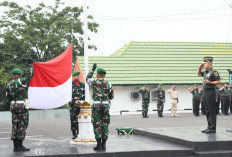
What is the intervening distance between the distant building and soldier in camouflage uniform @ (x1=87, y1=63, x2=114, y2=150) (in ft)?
73.5

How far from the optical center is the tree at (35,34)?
3697cm

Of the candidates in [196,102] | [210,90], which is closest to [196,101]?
[196,102]

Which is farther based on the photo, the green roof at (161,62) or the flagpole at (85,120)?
the green roof at (161,62)

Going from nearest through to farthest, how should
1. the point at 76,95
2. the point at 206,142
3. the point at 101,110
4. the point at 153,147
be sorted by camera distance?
1. the point at 206,142
2. the point at 101,110
3. the point at 153,147
4. the point at 76,95

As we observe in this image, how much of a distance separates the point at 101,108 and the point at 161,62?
84.9 ft

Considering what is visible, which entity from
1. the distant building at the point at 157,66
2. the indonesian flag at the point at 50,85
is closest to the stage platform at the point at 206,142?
the indonesian flag at the point at 50,85

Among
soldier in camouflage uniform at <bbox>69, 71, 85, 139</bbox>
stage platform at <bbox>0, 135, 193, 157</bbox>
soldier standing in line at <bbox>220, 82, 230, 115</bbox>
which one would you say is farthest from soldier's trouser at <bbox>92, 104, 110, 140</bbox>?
soldier standing in line at <bbox>220, 82, 230, 115</bbox>

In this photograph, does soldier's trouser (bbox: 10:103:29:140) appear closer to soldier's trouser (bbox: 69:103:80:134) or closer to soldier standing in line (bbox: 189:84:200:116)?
soldier's trouser (bbox: 69:103:80:134)

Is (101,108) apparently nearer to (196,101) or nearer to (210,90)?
(210,90)

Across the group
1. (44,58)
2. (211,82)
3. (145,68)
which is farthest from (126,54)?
(211,82)

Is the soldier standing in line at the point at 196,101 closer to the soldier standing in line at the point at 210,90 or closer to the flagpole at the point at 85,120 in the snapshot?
the soldier standing in line at the point at 210,90

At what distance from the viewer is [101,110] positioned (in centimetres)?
1091

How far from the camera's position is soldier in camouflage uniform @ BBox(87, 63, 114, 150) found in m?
10.8

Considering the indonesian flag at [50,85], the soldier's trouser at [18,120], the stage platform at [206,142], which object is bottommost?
the stage platform at [206,142]
